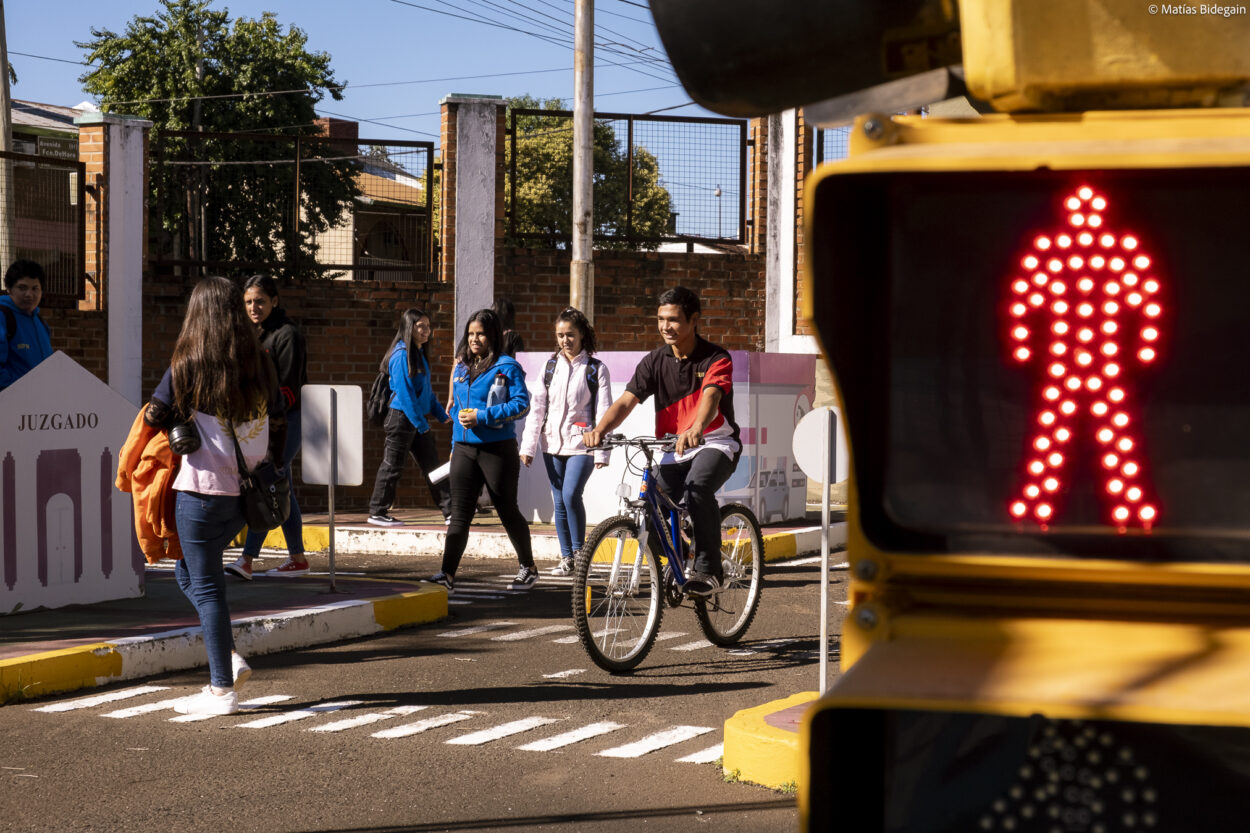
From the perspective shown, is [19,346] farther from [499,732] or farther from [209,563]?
[499,732]

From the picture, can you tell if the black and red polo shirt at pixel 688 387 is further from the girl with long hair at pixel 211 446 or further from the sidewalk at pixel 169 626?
the girl with long hair at pixel 211 446

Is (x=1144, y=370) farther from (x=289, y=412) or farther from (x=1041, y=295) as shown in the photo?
(x=289, y=412)

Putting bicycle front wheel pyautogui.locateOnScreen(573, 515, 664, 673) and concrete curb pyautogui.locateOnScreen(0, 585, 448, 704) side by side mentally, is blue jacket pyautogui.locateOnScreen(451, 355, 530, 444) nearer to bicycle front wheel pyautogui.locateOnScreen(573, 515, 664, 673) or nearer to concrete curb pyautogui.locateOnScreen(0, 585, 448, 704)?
concrete curb pyautogui.locateOnScreen(0, 585, 448, 704)

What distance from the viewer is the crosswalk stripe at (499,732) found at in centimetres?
631

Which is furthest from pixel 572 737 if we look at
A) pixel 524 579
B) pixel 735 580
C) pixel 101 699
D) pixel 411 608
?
pixel 524 579

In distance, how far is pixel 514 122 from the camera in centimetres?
1838

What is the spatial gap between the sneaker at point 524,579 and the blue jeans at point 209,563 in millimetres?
4266

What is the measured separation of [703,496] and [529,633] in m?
1.53

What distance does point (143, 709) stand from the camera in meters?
6.89

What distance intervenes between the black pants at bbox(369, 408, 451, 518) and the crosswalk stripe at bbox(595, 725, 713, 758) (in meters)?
7.46

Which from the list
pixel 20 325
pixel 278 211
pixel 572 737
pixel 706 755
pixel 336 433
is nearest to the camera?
pixel 706 755

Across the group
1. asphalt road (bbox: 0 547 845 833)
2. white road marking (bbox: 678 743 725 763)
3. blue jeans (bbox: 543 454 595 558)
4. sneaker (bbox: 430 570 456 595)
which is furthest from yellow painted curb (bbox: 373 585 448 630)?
white road marking (bbox: 678 743 725 763)

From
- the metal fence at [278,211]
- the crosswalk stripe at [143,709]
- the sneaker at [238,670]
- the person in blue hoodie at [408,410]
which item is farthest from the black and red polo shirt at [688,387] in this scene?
the metal fence at [278,211]

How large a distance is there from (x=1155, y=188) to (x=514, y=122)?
55.8ft
